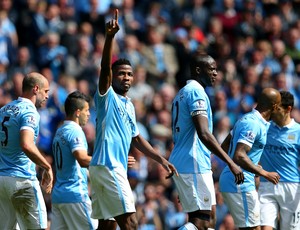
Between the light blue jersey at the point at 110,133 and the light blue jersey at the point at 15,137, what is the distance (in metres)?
1.02

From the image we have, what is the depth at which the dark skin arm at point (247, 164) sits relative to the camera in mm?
13125

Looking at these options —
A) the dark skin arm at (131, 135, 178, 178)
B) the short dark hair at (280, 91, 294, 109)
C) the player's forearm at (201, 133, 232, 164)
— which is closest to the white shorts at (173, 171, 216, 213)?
the dark skin arm at (131, 135, 178, 178)

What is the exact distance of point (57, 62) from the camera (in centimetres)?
2177

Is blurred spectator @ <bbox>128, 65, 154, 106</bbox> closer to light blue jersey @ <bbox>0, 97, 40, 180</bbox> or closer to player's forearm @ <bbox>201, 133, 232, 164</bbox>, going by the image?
light blue jersey @ <bbox>0, 97, 40, 180</bbox>

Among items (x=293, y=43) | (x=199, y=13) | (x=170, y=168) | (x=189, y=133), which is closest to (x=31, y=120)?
(x=170, y=168)

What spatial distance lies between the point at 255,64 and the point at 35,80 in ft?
37.6

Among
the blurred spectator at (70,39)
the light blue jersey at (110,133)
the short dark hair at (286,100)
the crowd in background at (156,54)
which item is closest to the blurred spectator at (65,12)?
the crowd in background at (156,54)

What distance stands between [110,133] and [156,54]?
11.4 meters

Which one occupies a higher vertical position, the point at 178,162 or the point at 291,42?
the point at 291,42

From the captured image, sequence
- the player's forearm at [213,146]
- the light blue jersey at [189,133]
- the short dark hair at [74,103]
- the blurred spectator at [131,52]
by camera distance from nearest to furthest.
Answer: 1. the player's forearm at [213,146]
2. the light blue jersey at [189,133]
3. the short dark hair at [74,103]
4. the blurred spectator at [131,52]

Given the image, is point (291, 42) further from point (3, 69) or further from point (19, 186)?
point (19, 186)

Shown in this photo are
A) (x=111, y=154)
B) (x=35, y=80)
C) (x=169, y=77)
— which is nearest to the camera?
(x=111, y=154)

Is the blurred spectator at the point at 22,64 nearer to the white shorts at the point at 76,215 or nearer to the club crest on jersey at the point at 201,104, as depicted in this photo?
the white shorts at the point at 76,215

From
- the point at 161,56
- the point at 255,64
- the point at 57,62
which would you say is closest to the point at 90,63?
the point at 57,62
